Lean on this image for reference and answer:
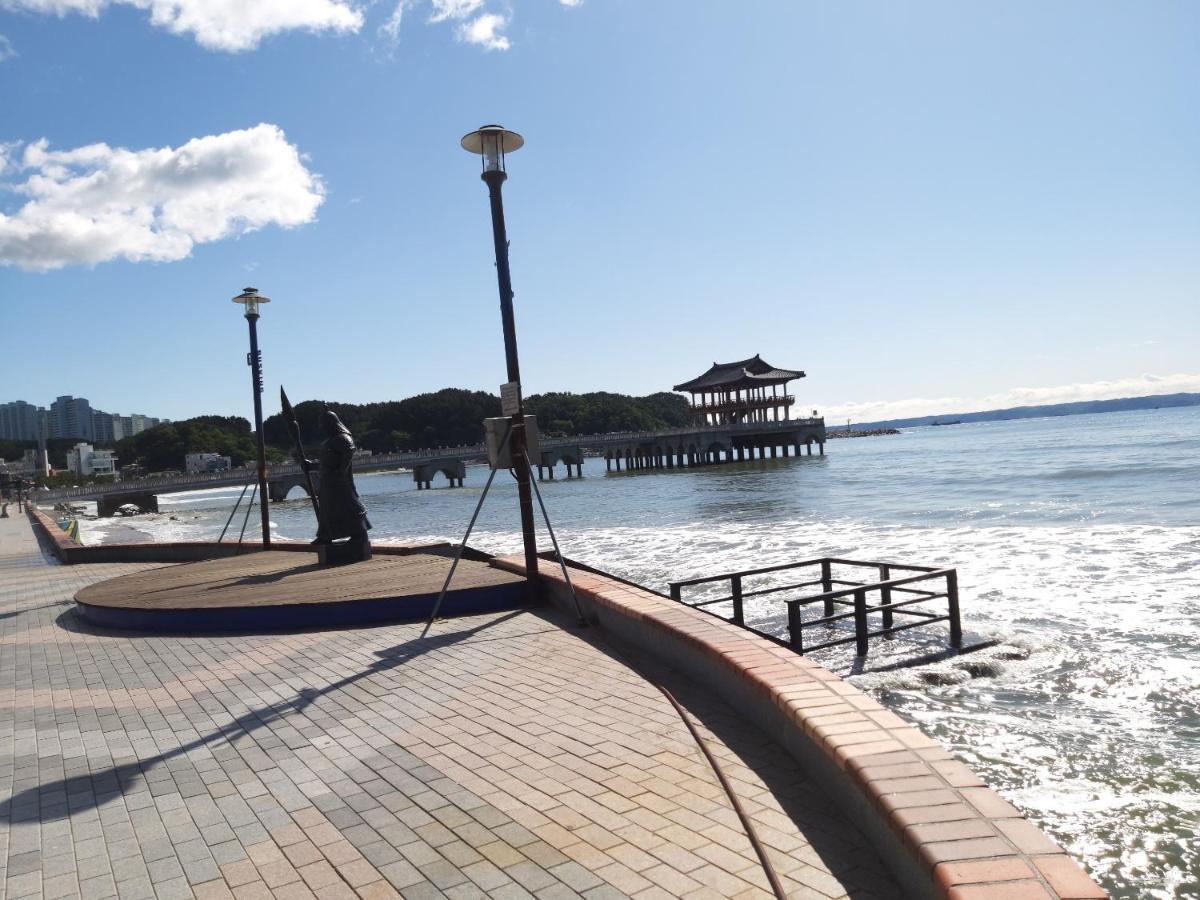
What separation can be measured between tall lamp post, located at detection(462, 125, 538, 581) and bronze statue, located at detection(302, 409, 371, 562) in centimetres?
329

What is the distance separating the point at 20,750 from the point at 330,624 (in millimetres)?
2864

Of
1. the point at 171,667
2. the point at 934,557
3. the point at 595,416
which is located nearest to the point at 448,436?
the point at 595,416

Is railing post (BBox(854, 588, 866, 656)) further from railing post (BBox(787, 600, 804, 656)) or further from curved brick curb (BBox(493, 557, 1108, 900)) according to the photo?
curved brick curb (BBox(493, 557, 1108, 900))

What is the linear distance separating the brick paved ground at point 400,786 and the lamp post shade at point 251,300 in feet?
26.0

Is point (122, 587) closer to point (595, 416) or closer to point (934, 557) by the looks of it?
point (934, 557)

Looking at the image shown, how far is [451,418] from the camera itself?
397 feet

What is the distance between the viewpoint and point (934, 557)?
15844mm

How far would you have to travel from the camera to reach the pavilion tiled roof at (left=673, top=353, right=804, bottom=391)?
270ft

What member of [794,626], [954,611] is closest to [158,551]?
[794,626]

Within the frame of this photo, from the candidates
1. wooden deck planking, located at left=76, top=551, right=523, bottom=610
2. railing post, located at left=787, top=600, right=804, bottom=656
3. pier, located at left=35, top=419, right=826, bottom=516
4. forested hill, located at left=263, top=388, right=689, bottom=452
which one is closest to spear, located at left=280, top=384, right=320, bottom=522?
wooden deck planking, located at left=76, top=551, right=523, bottom=610

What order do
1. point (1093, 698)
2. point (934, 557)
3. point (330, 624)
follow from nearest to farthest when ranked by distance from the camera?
1. point (1093, 698)
2. point (330, 624)
3. point (934, 557)

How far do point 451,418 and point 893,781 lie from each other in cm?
12035

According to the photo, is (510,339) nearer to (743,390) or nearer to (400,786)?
(400,786)

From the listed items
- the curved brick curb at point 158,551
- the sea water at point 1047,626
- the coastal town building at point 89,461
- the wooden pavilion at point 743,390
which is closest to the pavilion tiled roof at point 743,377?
the wooden pavilion at point 743,390
